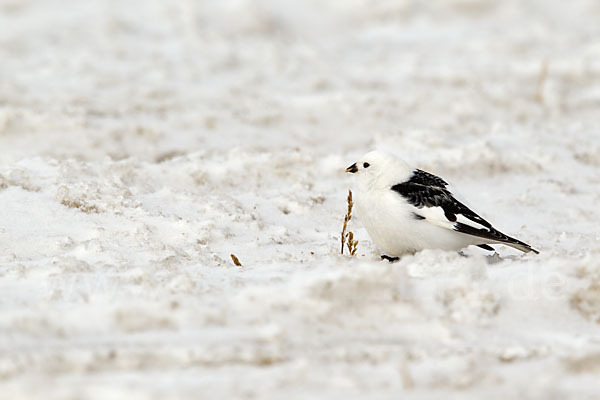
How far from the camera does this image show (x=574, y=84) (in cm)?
749

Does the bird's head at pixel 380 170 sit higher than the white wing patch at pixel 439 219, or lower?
higher

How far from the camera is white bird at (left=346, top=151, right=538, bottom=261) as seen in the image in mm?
3529

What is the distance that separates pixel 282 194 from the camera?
15.2ft

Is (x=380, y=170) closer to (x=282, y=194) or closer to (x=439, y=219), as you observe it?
(x=439, y=219)

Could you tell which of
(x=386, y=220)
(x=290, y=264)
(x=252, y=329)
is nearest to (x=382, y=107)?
(x=386, y=220)

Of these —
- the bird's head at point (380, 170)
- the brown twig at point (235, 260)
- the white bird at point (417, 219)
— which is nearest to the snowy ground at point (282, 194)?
the brown twig at point (235, 260)

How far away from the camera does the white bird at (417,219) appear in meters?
3.53

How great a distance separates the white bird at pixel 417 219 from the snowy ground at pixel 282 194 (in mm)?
143

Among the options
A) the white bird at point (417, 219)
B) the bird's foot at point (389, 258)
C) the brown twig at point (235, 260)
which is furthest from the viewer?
the bird's foot at point (389, 258)

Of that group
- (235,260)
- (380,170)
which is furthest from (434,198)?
(235,260)

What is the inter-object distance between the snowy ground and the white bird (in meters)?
0.14

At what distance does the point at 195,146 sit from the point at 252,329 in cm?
325

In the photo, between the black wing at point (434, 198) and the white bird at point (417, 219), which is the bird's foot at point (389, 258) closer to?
the white bird at point (417, 219)

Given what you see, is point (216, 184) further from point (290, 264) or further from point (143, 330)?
point (143, 330)
